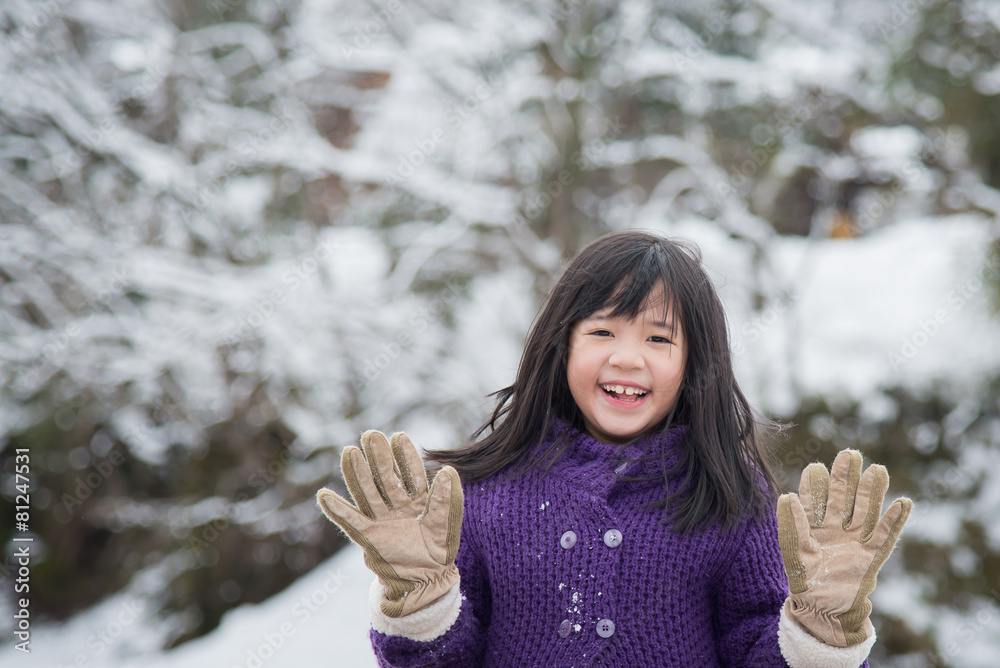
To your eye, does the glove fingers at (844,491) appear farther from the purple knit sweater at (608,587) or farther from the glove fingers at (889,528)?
the purple knit sweater at (608,587)

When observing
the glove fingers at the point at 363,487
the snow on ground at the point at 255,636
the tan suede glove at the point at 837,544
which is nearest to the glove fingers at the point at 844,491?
the tan suede glove at the point at 837,544

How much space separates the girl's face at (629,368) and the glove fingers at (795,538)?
31cm

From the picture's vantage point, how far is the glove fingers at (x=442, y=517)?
1226 mm

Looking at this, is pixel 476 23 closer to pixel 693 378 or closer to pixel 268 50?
pixel 268 50

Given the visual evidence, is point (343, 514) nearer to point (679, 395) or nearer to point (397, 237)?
point (679, 395)

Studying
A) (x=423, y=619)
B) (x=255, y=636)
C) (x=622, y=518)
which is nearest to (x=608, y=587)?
(x=622, y=518)

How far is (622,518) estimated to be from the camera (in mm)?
1344

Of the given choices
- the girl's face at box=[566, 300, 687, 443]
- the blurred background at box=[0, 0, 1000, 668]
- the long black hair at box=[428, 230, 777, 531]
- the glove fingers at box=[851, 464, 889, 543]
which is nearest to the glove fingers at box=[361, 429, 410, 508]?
the long black hair at box=[428, 230, 777, 531]

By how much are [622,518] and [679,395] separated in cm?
28

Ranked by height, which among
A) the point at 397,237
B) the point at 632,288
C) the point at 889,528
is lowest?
the point at 397,237

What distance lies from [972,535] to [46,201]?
17.3 ft

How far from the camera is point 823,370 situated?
4.49 m

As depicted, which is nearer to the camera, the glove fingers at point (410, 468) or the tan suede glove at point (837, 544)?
the tan suede glove at point (837, 544)

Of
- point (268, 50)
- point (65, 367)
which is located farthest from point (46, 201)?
point (268, 50)
